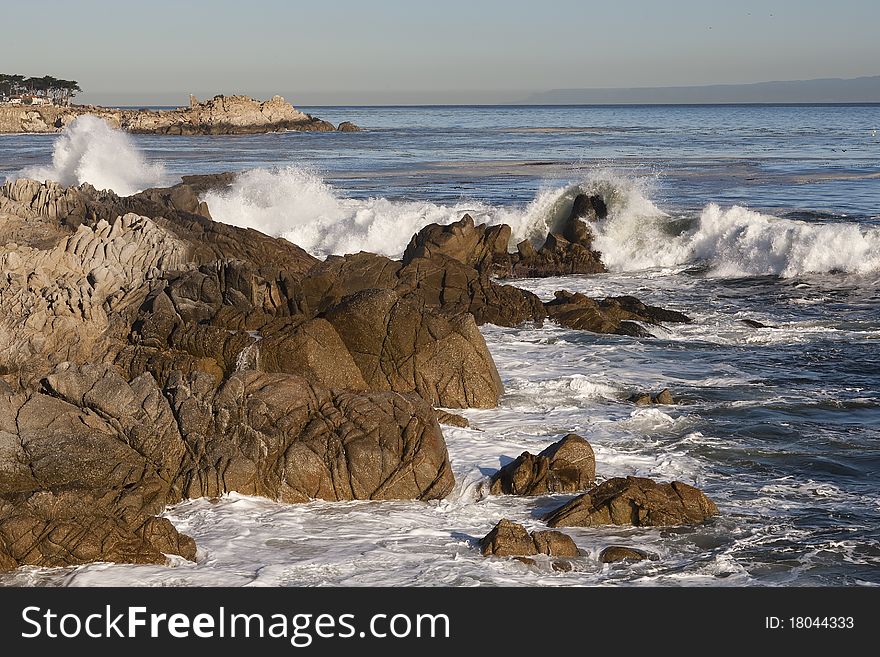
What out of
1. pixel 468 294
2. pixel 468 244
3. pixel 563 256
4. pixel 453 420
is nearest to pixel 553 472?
pixel 453 420

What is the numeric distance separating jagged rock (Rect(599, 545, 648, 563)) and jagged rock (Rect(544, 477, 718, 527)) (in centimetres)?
69

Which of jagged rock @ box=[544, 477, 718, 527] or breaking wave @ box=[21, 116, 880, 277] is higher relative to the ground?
breaking wave @ box=[21, 116, 880, 277]

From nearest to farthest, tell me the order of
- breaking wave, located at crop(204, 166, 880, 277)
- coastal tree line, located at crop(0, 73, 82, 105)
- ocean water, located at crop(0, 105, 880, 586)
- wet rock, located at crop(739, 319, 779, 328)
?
ocean water, located at crop(0, 105, 880, 586)
wet rock, located at crop(739, 319, 779, 328)
breaking wave, located at crop(204, 166, 880, 277)
coastal tree line, located at crop(0, 73, 82, 105)

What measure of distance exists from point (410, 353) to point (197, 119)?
340 feet

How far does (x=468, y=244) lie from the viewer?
24.0m

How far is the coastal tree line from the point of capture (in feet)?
467

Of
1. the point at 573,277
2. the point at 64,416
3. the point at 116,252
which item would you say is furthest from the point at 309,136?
the point at 64,416

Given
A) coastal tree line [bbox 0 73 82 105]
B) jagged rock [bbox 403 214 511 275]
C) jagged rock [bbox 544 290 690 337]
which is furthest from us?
coastal tree line [bbox 0 73 82 105]

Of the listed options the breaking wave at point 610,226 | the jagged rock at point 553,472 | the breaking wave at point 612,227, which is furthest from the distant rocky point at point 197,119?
the jagged rock at point 553,472

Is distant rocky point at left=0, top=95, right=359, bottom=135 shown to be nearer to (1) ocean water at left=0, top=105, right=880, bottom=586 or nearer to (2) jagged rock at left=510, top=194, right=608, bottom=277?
(1) ocean water at left=0, top=105, right=880, bottom=586

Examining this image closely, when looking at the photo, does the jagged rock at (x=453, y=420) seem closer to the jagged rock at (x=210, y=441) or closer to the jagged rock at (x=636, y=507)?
the jagged rock at (x=210, y=441)

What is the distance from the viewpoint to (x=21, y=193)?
891 inches

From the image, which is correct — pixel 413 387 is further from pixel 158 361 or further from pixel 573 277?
pixel 573 277

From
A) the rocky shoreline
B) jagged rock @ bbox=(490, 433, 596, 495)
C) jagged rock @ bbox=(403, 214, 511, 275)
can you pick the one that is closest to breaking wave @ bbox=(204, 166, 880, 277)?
jagged rock @ bbox=(403, 214, 511, 275)
